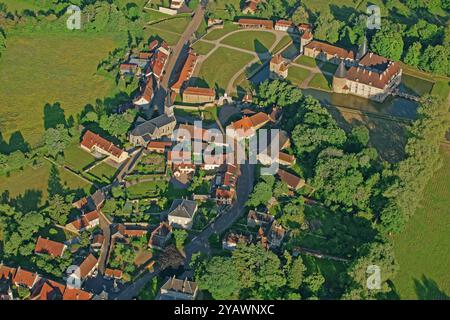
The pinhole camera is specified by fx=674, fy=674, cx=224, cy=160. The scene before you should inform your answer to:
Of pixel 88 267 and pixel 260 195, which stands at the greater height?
pixel 260 195

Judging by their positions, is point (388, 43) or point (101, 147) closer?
point (101, 147)

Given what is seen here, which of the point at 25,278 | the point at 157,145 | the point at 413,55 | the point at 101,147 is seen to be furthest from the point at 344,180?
the point at 413,55

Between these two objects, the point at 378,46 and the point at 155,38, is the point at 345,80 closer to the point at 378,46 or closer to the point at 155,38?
the point at 378,46

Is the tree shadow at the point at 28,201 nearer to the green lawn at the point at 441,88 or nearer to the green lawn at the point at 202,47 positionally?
the green lawn at the point at 202,47

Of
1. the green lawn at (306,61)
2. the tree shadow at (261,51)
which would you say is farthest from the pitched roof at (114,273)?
the green lawn at (306,61)

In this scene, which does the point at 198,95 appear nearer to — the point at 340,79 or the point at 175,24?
the point at 340,79

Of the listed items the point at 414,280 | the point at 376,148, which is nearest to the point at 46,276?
the point at 414,280
